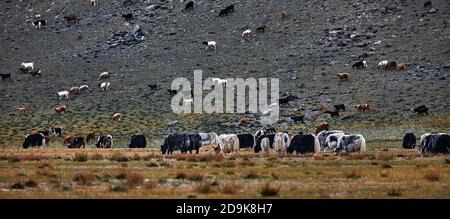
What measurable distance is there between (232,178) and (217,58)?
6081 centimetres

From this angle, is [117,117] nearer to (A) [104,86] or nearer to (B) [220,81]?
(A) [104,86]

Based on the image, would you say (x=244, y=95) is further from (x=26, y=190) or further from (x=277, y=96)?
(x=26, y=190)

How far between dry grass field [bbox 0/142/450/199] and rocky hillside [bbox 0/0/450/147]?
34541 millimetres

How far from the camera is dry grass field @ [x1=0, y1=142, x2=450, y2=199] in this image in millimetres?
22438

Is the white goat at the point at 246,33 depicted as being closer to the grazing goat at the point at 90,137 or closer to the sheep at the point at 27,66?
the sheep at the point at 27,66

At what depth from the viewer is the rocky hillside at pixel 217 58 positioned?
75000 millimetres

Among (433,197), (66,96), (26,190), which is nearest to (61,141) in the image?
(66,96)

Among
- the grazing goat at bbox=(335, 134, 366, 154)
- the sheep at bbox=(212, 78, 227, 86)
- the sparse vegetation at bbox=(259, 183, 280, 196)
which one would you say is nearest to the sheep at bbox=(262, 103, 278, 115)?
the sheep at bbox=(212, 78, 227, 86)

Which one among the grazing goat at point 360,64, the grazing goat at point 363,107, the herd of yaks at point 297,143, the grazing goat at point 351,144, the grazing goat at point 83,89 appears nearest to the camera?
the herd of yaks at point 297,143

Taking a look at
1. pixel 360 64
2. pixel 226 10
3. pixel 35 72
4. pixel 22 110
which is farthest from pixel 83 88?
pixel 360 64

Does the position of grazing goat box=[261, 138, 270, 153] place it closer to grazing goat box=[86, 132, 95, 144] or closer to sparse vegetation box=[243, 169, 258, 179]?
sparse vegetation box=[243, 169, 258, 179]

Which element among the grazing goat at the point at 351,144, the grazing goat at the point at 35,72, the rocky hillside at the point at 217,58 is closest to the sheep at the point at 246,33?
the rocky hillside at the point at 217,58

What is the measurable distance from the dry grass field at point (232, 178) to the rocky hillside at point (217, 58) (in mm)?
34541
